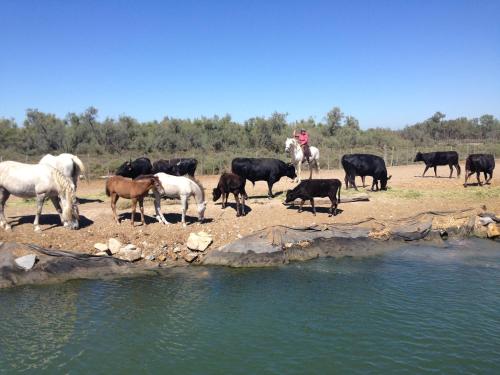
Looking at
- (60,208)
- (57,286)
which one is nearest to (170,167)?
(60,208)

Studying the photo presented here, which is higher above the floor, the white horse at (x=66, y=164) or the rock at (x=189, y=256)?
the white horse at (x=66, y=164)

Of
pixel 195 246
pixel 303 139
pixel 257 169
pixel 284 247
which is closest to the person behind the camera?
pixel 195 246

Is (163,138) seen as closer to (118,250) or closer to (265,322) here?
(118,250)

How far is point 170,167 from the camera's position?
1883 centimetres

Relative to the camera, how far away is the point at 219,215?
13828 millimetres

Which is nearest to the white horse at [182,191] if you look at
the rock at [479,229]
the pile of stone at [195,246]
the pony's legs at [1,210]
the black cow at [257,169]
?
the pile of stone at [195,246]

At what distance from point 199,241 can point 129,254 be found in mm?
1867

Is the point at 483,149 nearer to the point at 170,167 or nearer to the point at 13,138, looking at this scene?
the point at 170,167

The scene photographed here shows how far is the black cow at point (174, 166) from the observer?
61.4 feet

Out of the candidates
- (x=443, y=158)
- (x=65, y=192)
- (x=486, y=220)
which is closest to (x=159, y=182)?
(x=65, y=192)

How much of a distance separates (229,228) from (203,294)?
3357 millimetres

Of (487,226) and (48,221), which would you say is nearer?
(48,221)

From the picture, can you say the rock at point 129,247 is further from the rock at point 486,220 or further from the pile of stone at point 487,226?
the rock at point 486,220

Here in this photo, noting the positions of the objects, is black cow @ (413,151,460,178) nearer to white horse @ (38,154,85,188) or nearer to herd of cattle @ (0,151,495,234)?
herd of cattle @ (0,151,495,234)
